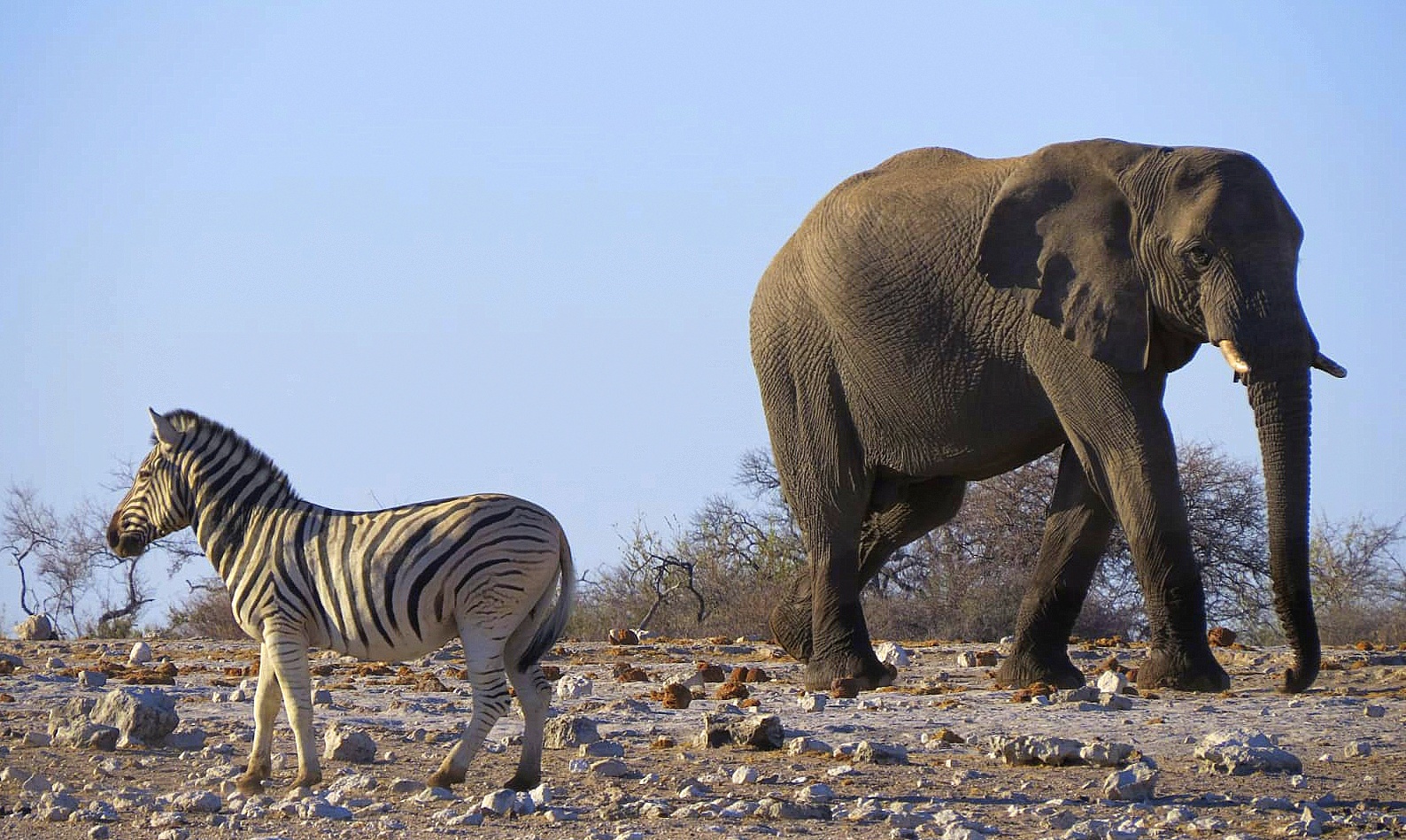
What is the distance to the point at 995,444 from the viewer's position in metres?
12.8

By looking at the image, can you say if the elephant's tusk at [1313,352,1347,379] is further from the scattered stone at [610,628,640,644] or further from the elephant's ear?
the scattered stone at [610,628,640,644]

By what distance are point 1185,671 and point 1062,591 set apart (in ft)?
3.35

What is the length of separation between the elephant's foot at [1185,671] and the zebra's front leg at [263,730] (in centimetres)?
562

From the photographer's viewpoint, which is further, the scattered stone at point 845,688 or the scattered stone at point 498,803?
the scattered stone at point 845,688

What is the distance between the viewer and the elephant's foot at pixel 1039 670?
42.3 ft

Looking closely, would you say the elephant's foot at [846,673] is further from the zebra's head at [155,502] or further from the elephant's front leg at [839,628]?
the zebra's head at [155,502]

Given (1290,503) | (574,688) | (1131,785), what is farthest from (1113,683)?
(1131,785)

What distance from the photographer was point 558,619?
916cm

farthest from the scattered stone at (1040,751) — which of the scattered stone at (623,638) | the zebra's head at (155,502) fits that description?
the scattered stone at (623,638)

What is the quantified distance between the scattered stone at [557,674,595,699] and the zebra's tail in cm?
372

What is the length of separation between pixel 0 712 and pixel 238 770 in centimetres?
318

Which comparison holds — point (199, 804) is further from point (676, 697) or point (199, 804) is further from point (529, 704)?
point (676, 697)

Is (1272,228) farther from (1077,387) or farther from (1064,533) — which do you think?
(1064,533)

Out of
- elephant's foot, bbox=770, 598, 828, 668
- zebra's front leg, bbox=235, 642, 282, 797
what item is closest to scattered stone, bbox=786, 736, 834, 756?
zebra's front leg, bbox=235, 642, 282, 797
